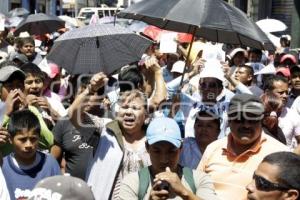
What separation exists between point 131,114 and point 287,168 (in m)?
1.71

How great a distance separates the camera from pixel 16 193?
4348 mm

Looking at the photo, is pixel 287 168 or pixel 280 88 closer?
pixel 287 168

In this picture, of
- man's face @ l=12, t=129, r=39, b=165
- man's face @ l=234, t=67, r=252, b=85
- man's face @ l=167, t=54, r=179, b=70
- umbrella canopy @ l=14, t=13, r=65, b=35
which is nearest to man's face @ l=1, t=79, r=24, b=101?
man's face @ l=12, t=129, r=39, b=165

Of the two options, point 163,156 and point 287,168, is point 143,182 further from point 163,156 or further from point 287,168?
point 287,168

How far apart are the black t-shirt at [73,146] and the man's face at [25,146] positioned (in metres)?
1.13

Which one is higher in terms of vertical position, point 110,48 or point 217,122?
point 110,48

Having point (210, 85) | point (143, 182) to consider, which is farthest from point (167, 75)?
point (143, 182)

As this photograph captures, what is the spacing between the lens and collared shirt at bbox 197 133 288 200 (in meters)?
4.23

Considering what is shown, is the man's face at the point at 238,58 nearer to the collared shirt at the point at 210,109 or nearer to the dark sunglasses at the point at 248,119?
the collared shirt at the point at 210,109

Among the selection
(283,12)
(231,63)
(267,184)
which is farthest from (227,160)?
(283,12)

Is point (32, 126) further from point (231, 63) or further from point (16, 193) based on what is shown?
point (231, 63)

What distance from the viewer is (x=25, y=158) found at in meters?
4.51

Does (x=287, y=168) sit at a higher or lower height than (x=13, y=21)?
higher

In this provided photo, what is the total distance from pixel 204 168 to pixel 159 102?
4.67 ft
